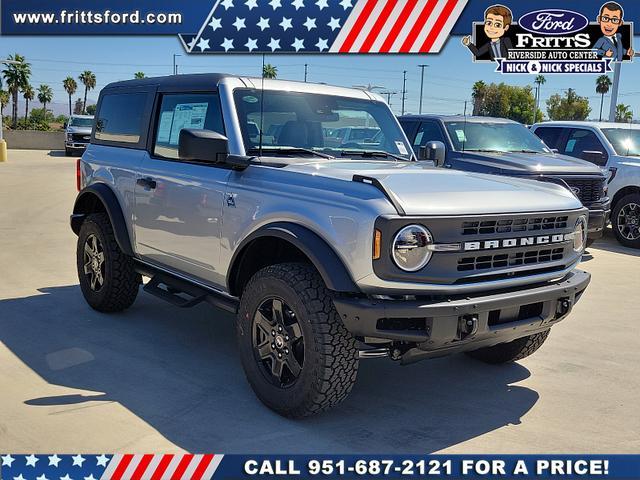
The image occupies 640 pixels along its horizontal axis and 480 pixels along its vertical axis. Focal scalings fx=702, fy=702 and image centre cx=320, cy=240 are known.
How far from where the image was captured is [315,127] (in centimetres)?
477

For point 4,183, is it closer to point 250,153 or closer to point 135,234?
point 135,234

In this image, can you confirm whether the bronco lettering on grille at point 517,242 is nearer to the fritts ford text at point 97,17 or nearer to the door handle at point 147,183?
the door handle at point 147,183

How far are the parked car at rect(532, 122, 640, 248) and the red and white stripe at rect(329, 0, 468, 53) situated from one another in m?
3.39

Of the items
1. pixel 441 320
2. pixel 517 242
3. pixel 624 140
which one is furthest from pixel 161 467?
pixel 624 140

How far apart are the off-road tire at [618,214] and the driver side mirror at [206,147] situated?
320 inches

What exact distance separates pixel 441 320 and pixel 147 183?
2.64 meters

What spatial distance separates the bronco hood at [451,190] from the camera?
3553 mm

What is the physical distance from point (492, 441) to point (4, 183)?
1587cm

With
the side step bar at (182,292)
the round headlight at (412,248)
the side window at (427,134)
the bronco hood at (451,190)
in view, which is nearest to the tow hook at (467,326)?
the round headlight at (412,248)

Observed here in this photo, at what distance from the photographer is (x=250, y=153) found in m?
4.44

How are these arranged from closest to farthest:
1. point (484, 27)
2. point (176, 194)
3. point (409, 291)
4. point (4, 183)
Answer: point (409, 291)
point (176, 194)
point (4, 183)
point (484, 27)

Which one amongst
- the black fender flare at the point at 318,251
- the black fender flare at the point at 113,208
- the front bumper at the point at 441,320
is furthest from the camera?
the black fender flare at the point at 113,208

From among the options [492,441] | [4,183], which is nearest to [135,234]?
[492,441]

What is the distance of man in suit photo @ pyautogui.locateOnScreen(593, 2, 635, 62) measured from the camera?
66.6ft
